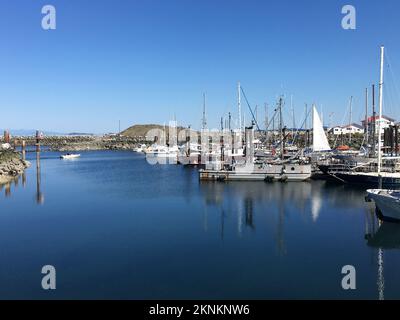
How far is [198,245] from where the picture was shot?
18000 mm

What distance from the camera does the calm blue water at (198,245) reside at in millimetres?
13172

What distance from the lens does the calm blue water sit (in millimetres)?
13172

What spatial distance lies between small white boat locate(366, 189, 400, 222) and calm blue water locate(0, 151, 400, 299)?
2.72ft

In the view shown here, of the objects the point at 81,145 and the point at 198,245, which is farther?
the point at 81,145

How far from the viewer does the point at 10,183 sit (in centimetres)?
4031

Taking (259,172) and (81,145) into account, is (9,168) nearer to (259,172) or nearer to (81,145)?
(259,172)

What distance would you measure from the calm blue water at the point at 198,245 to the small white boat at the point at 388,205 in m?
0.83

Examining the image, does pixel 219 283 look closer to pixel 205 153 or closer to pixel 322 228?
pixel 322 228

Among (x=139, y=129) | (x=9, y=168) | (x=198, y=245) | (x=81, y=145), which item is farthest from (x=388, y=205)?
(x=139, y=129)

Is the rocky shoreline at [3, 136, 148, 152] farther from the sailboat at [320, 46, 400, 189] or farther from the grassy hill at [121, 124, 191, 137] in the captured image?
the sailboat at [320, 46, 400, 189]

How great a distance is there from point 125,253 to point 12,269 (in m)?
4.56

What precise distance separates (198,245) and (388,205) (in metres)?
11.0

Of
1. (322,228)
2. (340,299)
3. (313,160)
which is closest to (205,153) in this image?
(313,160)

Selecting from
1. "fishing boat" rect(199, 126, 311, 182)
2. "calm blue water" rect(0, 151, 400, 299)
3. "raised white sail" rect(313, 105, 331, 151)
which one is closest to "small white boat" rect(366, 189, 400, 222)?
"calm blue water" rect(0, 151, 400, 299)
